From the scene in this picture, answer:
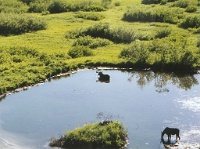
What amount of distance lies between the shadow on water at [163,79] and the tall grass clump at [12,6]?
30600 millimetres

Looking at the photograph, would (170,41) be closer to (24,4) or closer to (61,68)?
(61,68)

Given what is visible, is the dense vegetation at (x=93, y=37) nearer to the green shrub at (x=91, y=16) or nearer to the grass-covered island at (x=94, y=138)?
the green shrub at (x=91, y=16)

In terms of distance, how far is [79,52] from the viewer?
49656mm

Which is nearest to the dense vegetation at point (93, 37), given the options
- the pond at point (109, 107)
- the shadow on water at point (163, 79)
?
the shadow on water at point (163, 79)

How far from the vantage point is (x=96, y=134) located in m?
29.8

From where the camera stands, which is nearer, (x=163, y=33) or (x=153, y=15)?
(x=163, y=33)

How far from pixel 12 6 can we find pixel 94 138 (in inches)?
1880

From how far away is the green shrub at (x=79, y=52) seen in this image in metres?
49.4

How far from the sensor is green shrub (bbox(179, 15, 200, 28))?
58100mm

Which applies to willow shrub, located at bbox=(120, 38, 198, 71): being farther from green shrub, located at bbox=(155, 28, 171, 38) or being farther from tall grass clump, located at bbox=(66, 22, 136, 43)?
green shrub, located at bbox=(155, 28, 171, 38)

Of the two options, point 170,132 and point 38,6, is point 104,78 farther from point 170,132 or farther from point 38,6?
point 38,6

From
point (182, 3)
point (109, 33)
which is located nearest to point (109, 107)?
point (109, 33)

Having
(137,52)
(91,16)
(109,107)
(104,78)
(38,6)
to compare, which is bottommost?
(109,107)

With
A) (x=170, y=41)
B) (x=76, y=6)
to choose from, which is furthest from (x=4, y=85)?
(x=76, y=6)
